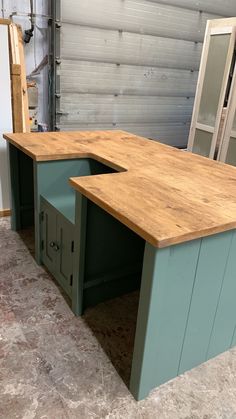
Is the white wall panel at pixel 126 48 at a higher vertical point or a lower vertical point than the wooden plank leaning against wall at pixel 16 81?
higher

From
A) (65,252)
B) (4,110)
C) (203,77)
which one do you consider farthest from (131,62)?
(65,252)

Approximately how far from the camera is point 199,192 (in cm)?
143

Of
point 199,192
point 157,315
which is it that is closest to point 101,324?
point 157,315

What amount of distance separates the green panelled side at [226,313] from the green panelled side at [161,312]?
195mm

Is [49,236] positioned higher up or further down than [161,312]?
further down

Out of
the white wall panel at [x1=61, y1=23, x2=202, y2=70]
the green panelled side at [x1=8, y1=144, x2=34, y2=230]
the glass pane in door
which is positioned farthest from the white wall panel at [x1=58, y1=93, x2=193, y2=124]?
the green panelled side at [x1=8, y1=144, x2=34, y2=230]

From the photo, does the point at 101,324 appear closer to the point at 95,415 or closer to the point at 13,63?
the point at 95,415

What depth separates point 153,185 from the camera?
147cm

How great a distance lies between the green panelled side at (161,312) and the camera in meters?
1.10

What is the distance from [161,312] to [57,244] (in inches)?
35.0

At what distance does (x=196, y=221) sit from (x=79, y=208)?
0.60 meters

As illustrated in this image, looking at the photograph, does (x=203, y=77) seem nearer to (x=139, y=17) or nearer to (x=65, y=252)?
(x=139, y=17)

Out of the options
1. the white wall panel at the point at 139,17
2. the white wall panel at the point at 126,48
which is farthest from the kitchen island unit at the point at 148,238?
the white wall panel at the point at 139,17

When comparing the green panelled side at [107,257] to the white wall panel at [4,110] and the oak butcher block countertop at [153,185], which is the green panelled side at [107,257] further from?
the white wall panel at [4,110]
